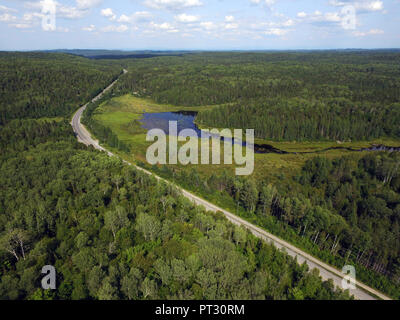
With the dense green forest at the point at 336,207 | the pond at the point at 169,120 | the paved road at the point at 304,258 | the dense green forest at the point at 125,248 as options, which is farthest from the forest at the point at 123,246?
the pond at the point at 169,120

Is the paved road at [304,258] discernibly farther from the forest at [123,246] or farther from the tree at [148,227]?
the tree at [148,227]

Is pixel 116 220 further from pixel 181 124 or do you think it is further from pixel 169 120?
pixel 169 120

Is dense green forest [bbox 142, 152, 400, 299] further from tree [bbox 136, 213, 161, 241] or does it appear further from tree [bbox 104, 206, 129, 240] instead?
tree [bbox 104, 206, 129, 240]

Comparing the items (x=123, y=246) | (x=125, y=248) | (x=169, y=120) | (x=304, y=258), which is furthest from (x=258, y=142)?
(x=125, y=248)

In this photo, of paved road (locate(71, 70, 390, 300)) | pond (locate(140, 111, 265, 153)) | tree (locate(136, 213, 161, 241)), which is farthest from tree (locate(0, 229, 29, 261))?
pond (locate(140, 111, 265, 153))
